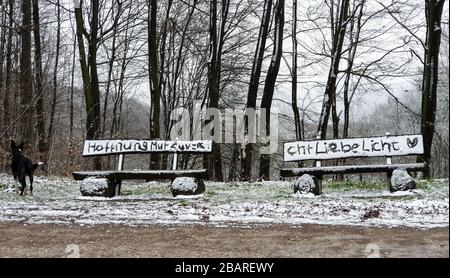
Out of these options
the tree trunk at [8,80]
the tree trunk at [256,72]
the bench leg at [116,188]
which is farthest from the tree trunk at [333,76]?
the tree trunk at [8,80]

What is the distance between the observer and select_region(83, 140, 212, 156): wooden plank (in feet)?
42.7

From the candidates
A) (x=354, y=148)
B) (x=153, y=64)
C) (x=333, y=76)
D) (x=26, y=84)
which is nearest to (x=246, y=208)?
(x=354, y=148)

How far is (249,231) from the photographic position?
770 centimetres

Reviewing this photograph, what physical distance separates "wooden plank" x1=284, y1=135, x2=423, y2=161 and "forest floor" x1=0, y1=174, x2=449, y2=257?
897 millimetres

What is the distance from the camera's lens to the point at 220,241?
691 cm

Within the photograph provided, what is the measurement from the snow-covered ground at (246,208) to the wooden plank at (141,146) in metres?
1.14

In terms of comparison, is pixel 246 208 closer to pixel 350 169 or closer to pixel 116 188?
pixel 350 169

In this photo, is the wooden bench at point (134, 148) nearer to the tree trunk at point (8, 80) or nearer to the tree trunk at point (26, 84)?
the tree trunk at point (8, 80)

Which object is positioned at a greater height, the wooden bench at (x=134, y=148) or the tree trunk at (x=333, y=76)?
the tree trunk at (x=333, y=76)

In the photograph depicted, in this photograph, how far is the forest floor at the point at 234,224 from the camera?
6.30 m

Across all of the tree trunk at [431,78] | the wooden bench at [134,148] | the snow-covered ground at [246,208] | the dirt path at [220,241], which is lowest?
the dirt path at [220,241]

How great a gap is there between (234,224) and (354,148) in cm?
478

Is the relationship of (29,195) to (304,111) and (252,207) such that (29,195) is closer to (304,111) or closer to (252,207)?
(252,207)
